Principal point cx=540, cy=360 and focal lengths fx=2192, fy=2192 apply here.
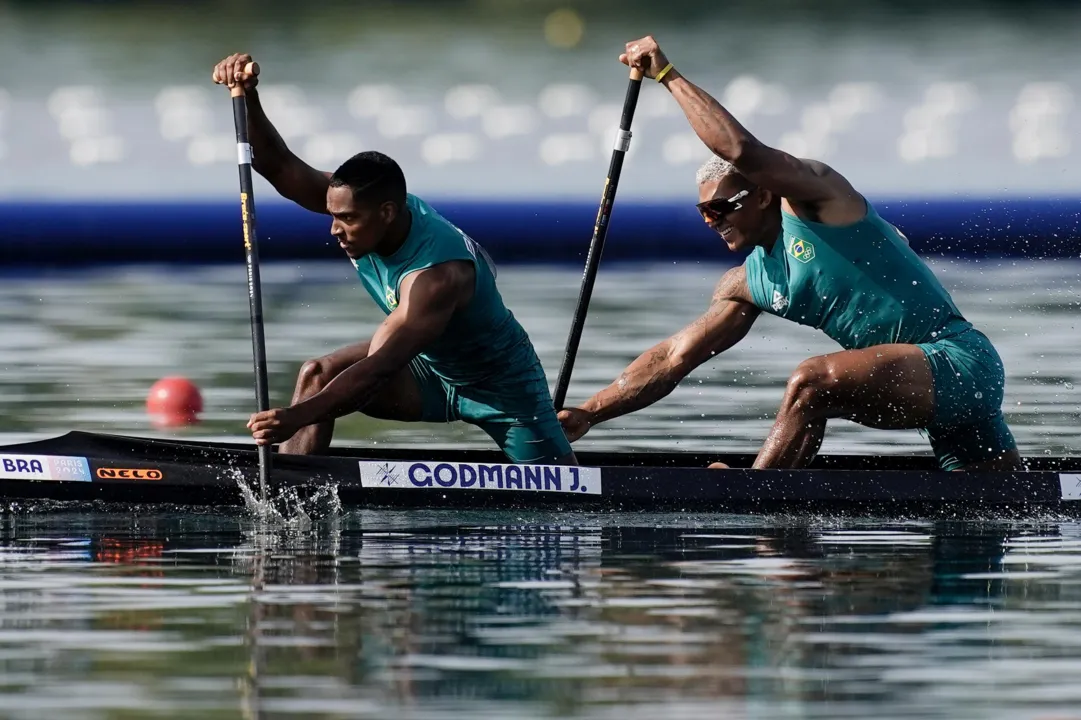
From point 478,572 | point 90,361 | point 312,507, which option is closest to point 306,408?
point 312,507

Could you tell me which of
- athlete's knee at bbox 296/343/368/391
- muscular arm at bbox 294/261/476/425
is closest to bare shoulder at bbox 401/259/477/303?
muscular arm at bbox 294/261/476/425

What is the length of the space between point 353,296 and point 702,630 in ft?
88.6

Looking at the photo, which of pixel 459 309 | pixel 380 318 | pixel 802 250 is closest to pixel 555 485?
pixel 459 309

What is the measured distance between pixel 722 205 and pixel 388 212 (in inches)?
66.6

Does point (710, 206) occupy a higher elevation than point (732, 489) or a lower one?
higher

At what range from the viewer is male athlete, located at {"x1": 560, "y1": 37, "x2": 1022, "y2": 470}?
10.8 m

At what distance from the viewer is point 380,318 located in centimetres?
2816

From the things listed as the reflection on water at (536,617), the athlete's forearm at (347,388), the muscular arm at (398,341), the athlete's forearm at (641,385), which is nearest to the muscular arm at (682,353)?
the athlete's forearm at (641,385)

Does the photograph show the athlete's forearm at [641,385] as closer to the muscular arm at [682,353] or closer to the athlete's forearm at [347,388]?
the muscular arm at [682,353]

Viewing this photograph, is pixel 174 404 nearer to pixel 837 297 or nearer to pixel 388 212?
pixel 388 212

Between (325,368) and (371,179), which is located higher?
(371,179)

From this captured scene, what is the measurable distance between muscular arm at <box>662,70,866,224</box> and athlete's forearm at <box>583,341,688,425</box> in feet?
4.80

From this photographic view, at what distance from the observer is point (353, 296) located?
34500 millimetres

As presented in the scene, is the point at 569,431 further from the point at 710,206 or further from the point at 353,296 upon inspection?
the point at 353,296
